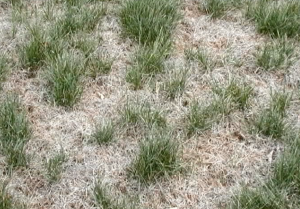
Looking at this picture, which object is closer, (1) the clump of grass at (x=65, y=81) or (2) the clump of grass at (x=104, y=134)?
(2) the clump of grass at (x=104, y=134)

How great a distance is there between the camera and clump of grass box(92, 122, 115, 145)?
3273 mm

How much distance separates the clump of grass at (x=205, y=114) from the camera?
335 cm

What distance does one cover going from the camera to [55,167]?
10.2 ft

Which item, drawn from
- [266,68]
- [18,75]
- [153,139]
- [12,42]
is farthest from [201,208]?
[12,42]

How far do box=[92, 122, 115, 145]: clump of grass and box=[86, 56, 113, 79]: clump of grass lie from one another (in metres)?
0.53

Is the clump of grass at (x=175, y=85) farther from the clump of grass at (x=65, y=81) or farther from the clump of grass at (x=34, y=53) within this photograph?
the clump of grass at (x=34, y=53)

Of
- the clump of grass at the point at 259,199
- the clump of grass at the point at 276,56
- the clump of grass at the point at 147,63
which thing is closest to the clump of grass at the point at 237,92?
the clump of grass at the point at 276,56

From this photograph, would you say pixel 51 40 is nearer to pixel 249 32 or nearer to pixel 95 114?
pixel 95 114

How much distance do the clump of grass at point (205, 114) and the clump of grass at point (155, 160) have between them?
0.28 metres

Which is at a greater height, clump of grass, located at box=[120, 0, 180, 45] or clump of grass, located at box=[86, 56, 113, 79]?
clump of grass, located at box=[120, 0, 180, 45]

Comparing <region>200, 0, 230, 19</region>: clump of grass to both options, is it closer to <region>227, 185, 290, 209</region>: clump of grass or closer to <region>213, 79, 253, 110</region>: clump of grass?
<region>213, 79, 253, 110</region>: clump of grass

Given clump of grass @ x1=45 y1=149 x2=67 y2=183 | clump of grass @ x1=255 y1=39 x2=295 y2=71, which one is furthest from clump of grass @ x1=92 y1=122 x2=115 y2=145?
clump of grass @ x1=255 y1=39 x2=295 y2=71

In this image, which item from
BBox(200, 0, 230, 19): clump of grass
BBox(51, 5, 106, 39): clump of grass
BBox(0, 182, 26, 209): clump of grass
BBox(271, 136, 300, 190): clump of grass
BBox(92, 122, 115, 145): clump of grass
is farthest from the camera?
BBox(200, 0, 230, 19): clump of grass

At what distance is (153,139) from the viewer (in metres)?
3.12
